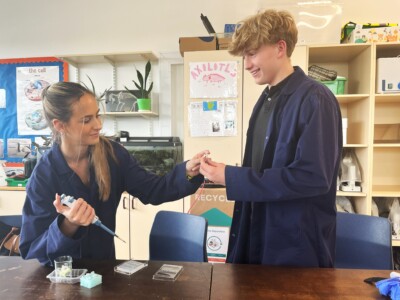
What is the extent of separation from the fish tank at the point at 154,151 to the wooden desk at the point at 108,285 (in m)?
1.66

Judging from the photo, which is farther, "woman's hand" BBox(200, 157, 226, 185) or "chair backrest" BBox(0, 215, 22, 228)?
"chair backrest" BBox(0, 215, 22, 228)

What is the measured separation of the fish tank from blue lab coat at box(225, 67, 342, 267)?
1.64 metres

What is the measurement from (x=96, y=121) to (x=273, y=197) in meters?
0.81

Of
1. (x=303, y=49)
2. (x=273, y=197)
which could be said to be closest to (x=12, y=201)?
(x=273, y=197)

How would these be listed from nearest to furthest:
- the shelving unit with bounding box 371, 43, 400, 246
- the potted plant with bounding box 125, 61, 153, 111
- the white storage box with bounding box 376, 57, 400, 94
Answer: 1. the white storage box with bounding box 376, 57, 400, 94
2. the shelving unit with bounding box 371, 43, 400, 246
3. the potted plant with bounding box 125, 61, 153, 111

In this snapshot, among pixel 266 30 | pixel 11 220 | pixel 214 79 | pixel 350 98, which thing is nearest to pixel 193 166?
pixel 266 30

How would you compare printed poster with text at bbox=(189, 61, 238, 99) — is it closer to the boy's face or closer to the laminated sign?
the laminated sign

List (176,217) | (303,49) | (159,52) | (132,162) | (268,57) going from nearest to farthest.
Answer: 1. (268,57)
2. (132,162)
3. (176,217)
4. (303,49)
5. (159,52)

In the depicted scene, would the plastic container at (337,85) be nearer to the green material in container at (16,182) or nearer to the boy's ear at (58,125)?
the boy's ear at (58,125)

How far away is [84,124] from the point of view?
1.28m

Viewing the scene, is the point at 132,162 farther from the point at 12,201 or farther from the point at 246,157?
the point at 12,201

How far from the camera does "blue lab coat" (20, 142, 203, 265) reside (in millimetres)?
Result: 1077

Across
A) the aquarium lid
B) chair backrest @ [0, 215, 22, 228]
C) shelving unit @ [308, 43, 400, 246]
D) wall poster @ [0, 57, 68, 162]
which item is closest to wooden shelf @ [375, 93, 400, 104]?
shelving unit @ [308, 43, 400, 246]

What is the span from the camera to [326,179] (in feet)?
3.45
